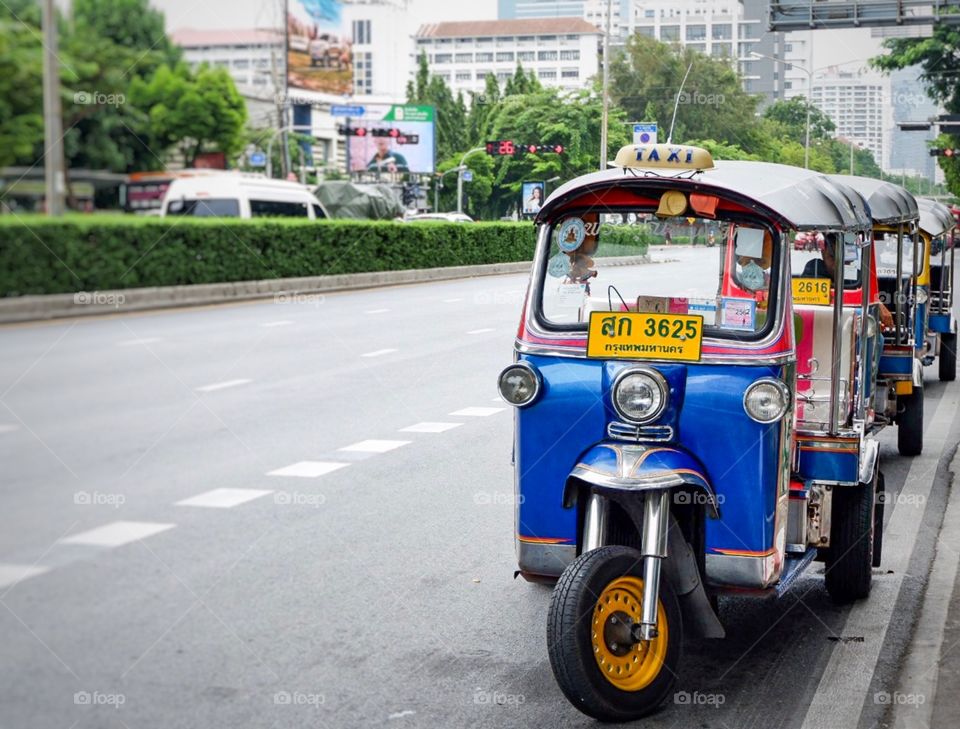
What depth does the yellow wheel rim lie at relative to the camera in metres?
4.42

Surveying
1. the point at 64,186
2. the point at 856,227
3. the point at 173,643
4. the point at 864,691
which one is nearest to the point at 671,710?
the point at 864,691

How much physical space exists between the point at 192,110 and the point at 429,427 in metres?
7.74

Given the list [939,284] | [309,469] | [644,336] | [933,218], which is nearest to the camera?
[644,336]

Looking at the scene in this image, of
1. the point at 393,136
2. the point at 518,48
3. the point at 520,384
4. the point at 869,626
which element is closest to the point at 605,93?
the point at 518,48

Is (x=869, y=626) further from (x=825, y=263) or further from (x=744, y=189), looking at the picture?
(x=825, y=263)

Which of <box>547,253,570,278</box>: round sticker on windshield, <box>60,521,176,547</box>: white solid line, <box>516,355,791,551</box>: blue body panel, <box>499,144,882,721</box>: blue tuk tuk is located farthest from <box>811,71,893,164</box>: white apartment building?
<box>60,521,176,547</box>: white solid line

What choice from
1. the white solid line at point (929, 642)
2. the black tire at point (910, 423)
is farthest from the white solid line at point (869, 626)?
the black tire at point (910, 423)

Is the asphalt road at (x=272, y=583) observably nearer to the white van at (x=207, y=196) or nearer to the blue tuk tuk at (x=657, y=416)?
the blue tuk tuk at (x=657, y=416)

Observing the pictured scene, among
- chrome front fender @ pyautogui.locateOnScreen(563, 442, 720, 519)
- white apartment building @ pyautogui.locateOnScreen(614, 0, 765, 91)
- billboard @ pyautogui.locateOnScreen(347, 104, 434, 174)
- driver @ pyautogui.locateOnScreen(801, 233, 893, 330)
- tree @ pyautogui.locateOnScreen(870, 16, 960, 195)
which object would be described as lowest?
chrome front fender @ pyautogui.locateOnScreen(563, 442, 720, 519)

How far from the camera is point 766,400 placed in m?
4.75

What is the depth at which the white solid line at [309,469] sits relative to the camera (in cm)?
828

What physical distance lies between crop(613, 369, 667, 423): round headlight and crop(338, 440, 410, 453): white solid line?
468cm

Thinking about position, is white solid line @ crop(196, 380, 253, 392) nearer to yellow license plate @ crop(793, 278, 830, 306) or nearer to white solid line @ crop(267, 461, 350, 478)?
white solid line @ crop(267, 461, 350, 478)

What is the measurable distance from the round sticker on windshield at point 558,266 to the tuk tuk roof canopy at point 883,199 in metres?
2.41
